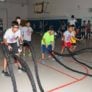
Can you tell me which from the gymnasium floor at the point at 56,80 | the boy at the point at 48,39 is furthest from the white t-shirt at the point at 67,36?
the gymnasium floor at the point at 56,80

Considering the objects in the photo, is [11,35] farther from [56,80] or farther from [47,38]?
[47,38]

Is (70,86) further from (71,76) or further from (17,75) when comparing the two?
(17,75)

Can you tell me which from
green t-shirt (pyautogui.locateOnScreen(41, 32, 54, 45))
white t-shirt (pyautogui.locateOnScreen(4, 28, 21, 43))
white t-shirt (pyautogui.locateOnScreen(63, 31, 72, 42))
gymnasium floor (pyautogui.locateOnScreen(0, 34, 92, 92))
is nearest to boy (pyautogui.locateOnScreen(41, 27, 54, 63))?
green t-shirt (pyautogui.locateOnScreen(41, 32, 54, 45))

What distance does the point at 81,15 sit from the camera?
20.9m

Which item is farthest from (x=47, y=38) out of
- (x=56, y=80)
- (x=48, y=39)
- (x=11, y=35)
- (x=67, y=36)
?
(x=56, y=80)

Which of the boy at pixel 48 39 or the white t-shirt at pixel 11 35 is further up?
the white t-shirt at pixel 11 35

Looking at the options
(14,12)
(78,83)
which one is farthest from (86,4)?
(78,83)

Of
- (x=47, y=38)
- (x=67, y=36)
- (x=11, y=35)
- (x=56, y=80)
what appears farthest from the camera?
(x=67, y=36)

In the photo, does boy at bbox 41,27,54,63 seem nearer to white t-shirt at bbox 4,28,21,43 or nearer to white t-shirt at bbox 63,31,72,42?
white t-shirt at bbox 63,31,72,42

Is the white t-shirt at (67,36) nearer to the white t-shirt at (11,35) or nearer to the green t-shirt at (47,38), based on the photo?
the green t-shirt at (47,38)

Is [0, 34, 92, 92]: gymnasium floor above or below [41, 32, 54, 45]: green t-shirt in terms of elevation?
below

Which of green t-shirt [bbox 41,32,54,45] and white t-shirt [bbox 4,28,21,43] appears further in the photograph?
green t-shirt [bbox 41,32,54,45]

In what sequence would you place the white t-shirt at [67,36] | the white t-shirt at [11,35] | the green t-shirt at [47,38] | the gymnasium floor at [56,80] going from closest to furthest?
the gymnasium floor at [56,80] → the white t-shirt at [11,35] → the green t-shirt at [47,38] → the white t-shirt at [67,36]

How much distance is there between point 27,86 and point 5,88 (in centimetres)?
51
